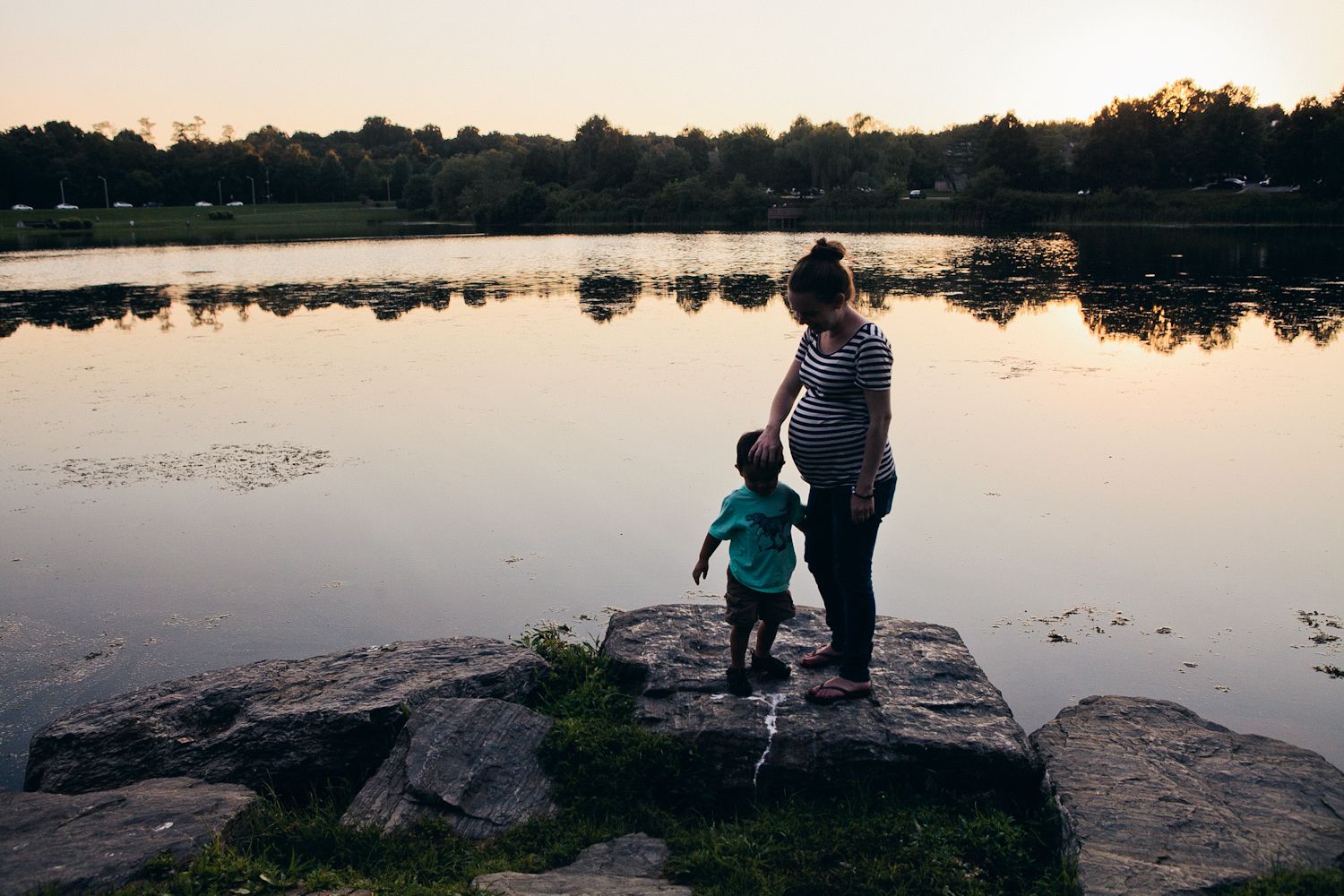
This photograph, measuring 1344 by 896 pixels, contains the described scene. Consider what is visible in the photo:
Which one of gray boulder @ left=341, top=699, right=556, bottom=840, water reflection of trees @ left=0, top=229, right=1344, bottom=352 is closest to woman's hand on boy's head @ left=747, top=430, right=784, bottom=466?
gray boulder @ left=341, top=699, right=556, bottom=840

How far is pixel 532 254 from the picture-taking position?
35.2 m

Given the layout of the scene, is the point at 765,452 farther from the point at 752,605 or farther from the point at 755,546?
the point at 752,605

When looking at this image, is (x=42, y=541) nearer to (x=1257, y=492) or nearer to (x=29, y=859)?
(x=29, y=859)

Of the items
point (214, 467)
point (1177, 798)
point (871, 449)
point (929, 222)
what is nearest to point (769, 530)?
point (871, 449)

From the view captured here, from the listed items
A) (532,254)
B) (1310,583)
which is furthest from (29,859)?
(532,254)

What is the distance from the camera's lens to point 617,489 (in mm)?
7238

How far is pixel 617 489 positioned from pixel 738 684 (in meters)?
3.50

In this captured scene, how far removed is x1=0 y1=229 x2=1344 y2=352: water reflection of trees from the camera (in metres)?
16.1

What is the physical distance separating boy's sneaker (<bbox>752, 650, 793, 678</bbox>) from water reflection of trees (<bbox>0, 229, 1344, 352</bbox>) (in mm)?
11631

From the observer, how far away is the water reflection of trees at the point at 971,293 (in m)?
16.1

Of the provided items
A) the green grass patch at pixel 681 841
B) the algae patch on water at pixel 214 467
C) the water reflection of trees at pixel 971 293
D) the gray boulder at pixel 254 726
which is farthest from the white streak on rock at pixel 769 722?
the water reflection of trees at pixel 971 293

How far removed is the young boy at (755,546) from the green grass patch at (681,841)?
55cm

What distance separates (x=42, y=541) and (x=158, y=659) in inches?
86.6

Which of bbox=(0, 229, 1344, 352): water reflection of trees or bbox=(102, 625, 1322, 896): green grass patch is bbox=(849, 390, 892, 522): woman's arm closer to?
bbox=(102, 625, 1322, 896): green grass patch
